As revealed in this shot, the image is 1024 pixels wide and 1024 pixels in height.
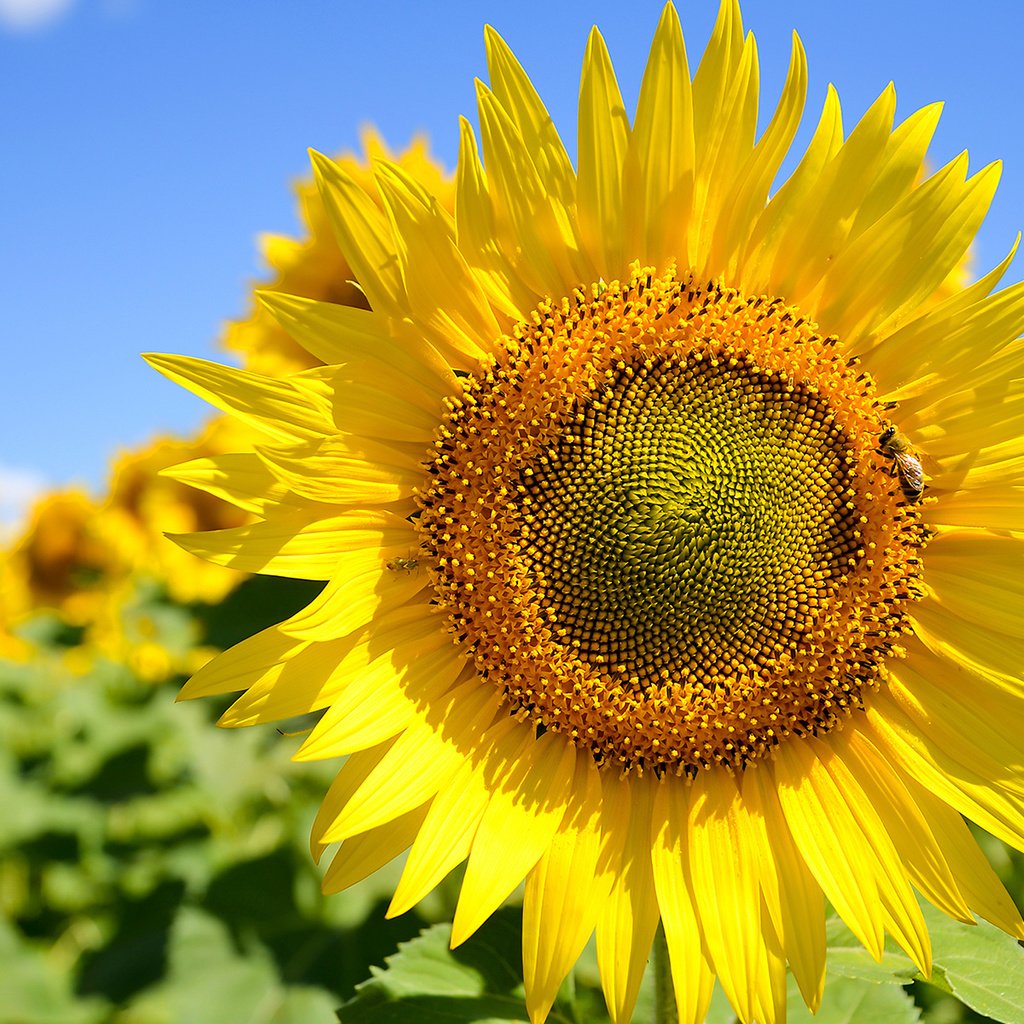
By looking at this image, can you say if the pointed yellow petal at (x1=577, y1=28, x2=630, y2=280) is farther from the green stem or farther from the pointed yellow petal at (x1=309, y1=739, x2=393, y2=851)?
the green stem

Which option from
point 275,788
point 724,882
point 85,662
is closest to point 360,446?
point 724,882

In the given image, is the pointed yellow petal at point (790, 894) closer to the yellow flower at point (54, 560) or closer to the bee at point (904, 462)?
the bee at point (904, 462)

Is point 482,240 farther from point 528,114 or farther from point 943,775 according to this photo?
point 943,775

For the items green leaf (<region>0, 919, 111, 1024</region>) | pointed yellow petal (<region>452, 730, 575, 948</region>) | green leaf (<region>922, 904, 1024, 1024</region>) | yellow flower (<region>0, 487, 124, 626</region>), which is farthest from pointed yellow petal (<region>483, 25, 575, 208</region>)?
yellow flower (<region>0, 487, 124, 626</region>)

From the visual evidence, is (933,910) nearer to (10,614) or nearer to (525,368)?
(525,368)

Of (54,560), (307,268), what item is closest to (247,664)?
(307,268)

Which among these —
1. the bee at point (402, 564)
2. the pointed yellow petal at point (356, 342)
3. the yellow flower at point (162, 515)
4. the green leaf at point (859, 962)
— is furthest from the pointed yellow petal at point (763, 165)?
the yellow flower at point (162, 515)

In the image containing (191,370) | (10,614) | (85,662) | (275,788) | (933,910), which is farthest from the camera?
(10,614)
